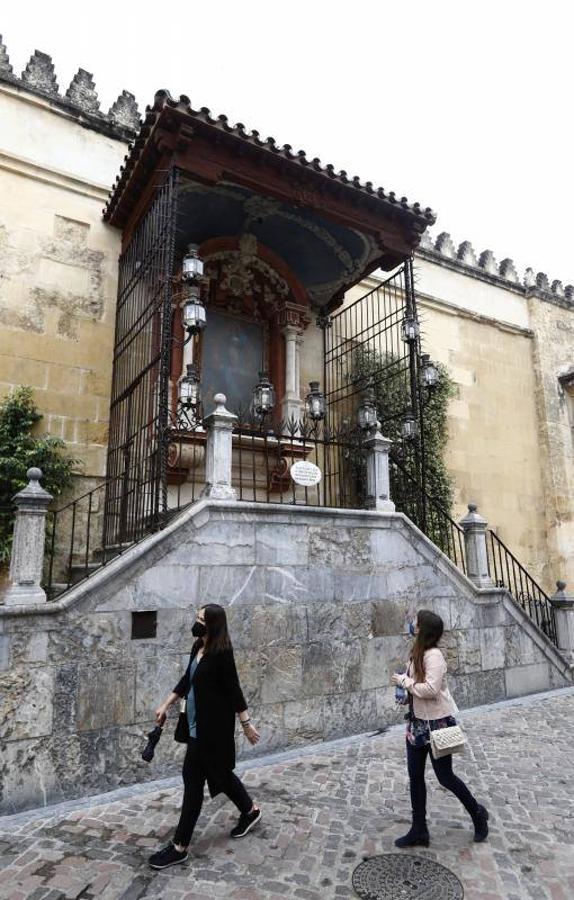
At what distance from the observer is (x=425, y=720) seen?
3.72 metres

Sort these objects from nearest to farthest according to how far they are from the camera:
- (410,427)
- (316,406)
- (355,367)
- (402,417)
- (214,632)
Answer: (214,632) < (316,406) < (410,427) < (402,417) < (355,367)

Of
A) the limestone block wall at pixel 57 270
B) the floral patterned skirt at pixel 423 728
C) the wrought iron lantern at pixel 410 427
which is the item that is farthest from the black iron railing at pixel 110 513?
the floral patterned skirt at pixel 423 728

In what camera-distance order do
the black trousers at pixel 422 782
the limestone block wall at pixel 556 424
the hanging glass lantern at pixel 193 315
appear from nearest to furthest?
the black trousers at pixel 422 782
the hanging glass lantern at pixel 193 315
the limestone block wall at pixel 556 424

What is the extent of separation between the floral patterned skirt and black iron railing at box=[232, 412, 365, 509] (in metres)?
3.75

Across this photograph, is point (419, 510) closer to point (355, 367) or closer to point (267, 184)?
point (355, 367)

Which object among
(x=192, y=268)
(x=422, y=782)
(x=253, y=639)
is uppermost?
(x=192, y=268)

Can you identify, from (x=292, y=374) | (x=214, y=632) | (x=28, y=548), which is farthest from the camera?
(x=292, y=374)

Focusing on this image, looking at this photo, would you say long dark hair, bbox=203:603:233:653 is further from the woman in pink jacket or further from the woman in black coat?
the woman in pink jacket

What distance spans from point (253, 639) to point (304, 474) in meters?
2.12

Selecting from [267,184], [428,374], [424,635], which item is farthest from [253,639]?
[267,184]

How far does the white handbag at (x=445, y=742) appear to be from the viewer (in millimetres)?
3582

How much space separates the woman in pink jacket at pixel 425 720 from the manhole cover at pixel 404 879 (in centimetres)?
20

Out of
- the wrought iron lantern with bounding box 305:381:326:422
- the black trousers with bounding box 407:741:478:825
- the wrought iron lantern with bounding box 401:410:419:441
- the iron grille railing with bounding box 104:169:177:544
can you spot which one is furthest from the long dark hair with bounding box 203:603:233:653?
the wrought iron lantern with bounding box 401:410:419:441

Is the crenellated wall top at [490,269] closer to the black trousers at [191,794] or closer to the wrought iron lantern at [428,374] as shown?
the wrought iron lantern at [428,374]
